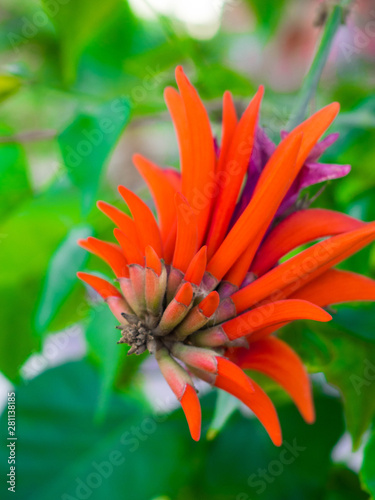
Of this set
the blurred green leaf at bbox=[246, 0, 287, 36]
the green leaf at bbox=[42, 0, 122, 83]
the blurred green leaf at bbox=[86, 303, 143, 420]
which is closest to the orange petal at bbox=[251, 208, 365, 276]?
the blurred green leaf at bbox=[86, 303, 143, 420]

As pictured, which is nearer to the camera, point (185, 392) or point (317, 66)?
point (185, 392)

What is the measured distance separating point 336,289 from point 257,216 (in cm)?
6

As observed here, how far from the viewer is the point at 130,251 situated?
27 centimetres

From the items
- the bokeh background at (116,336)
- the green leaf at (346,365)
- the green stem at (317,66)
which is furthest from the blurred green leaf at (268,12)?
the green leaf at (346,365)

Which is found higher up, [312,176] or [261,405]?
[312,176]

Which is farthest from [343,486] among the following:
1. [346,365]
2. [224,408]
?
[224,408]

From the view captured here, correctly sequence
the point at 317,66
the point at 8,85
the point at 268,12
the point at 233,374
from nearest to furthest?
the point at 233,374 < the point at 317,66 < the point at 8,85 < the point at 268,12

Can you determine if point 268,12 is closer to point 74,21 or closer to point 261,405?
point 74,21

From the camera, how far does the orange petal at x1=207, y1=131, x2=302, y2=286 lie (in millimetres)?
246

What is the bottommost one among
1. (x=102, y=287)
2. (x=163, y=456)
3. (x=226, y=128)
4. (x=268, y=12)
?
(x=163, y=456)

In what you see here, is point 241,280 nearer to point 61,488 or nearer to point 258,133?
point 258,133

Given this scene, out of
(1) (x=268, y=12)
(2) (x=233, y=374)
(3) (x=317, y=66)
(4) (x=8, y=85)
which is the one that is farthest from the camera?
(1) (x=268, y=12)

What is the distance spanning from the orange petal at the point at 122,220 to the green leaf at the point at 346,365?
18 centimetres

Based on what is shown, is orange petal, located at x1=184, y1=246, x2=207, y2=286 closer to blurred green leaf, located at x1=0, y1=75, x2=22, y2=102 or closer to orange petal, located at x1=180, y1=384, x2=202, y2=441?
orange petal, located at x1=180, y1=384, x2=202, y2=441
